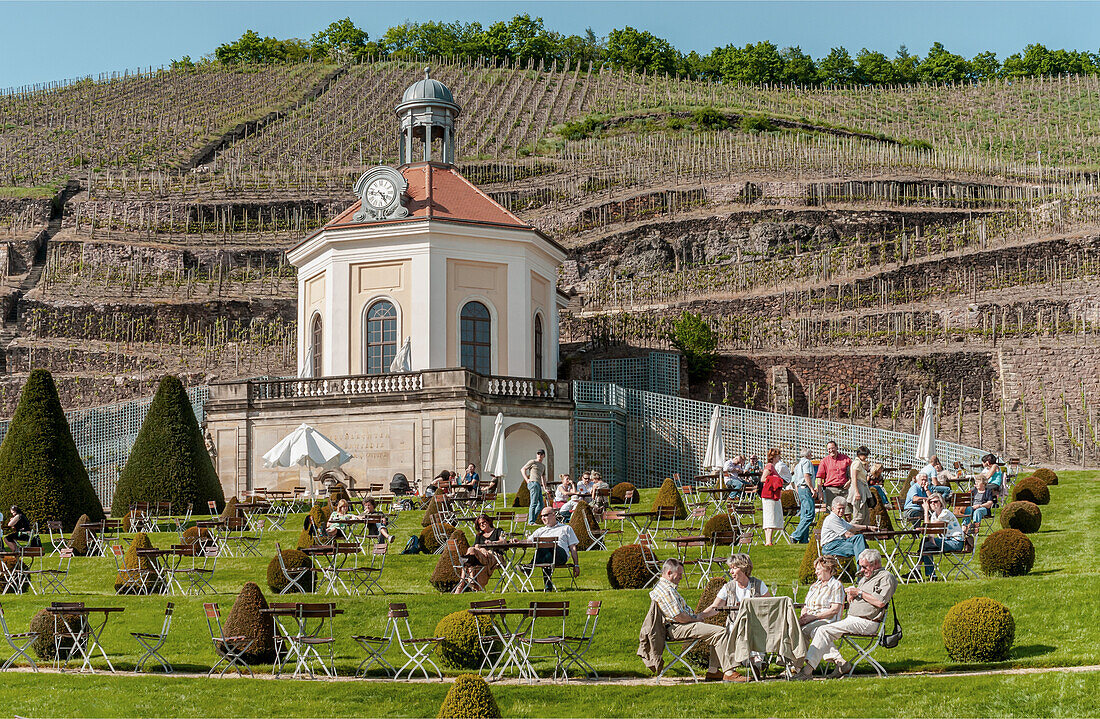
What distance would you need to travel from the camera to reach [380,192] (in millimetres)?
37188

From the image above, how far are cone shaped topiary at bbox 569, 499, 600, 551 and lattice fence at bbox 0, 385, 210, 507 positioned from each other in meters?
17.0

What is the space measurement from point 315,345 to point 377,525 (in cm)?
1523

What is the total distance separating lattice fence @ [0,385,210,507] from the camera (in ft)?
120

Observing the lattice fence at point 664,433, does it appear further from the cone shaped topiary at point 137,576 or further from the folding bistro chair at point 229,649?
the folding bistro chair at point 229,649

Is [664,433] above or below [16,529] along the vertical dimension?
above

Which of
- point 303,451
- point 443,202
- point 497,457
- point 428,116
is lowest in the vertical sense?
point 497,457

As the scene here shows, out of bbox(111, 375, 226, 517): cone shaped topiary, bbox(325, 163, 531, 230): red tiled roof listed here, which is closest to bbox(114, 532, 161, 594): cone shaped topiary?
bbox(111, 375, 226, 517): cone shaped topiary

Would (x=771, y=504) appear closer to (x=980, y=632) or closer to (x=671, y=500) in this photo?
(x=671, y=500)

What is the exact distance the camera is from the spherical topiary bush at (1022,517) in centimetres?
2116

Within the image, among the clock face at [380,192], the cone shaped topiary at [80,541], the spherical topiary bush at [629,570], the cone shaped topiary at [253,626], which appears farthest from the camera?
the clock face at [380,192]

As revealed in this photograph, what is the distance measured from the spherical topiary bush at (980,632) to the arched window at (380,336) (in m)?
24.3

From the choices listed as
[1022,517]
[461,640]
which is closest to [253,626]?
[461,640]

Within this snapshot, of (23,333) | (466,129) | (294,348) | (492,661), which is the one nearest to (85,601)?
(492,661)

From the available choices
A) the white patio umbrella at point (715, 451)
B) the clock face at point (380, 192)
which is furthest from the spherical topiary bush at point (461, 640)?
the clock face at point (380, 192)
